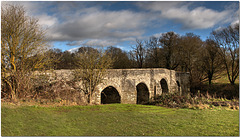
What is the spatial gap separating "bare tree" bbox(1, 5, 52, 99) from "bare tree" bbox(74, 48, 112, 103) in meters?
2.61

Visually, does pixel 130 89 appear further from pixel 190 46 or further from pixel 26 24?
pixel 190 46

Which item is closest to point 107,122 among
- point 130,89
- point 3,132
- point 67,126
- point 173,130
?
point 67,126

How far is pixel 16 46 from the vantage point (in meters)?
9.99

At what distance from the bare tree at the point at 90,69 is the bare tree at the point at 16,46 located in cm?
261

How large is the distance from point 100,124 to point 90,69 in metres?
5.96

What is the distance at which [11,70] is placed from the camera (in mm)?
9844

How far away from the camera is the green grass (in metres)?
6.41

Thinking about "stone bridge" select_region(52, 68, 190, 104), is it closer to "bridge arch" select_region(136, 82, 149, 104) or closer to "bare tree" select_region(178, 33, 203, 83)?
"bridge arch" select_region(136, 82, 149, 104)

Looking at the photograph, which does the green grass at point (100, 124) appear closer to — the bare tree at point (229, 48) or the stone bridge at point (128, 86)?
the stone bridge at point (128, 86)

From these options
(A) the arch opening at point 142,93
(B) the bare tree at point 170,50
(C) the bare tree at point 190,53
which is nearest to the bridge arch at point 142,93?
(A) the arch opening at point 142,93

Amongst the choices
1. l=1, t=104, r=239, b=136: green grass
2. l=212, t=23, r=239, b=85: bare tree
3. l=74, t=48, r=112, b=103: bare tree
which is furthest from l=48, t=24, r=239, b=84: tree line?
l=1, t=104, r=239, b=136: green grass

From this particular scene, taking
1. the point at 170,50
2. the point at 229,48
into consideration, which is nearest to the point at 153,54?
the point at 170,50

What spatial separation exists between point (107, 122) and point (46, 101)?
14.9 feet

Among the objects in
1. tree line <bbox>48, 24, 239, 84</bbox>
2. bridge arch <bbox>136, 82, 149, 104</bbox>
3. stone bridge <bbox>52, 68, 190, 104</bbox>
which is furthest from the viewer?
tree line <bbox>48, 24, 239, 84</bbox>
